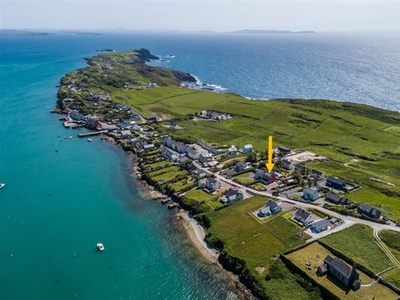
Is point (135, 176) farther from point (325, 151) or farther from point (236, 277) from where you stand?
point (325, 151)

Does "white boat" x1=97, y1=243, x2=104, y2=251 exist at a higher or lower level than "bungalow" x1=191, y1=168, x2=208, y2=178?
lower

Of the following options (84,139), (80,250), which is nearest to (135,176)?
(80,250)

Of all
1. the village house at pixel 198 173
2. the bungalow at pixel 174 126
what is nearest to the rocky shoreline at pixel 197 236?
the village house at pixel 198 173

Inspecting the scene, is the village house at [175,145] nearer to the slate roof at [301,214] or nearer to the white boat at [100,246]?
the slate roof at [301,214]

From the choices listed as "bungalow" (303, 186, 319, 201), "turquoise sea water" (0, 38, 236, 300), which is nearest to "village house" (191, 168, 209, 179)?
"turquoise sea water" (0, 38, 236, 300)

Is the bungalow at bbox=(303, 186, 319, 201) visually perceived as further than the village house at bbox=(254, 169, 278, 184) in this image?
No

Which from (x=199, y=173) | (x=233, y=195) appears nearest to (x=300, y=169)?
(x=233, y=195)

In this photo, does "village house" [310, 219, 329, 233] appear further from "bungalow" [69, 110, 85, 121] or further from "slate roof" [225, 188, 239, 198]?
"bungalow" [69, 110, 85, 121]

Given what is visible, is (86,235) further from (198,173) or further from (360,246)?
(360,246)
